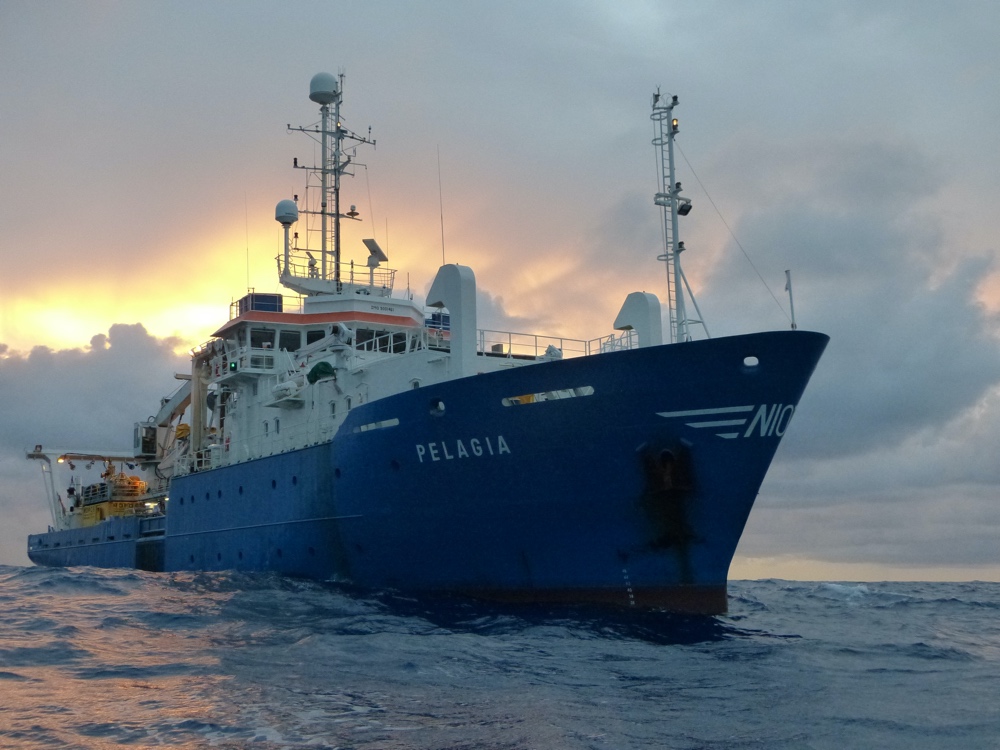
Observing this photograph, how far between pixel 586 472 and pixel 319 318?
46.6ft

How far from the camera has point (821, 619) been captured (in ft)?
69.1

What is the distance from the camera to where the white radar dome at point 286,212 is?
107 ft

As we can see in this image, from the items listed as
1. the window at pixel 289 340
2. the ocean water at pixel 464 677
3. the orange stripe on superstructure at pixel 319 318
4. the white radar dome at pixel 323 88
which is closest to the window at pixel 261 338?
the window at pixel 289 340

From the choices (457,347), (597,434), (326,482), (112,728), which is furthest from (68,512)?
(112,728)

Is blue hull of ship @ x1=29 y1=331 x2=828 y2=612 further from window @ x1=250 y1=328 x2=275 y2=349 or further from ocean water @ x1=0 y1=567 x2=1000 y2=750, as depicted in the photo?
window @ x1=250 y1=328 x2=275 y2=349

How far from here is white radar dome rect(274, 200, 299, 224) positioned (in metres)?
32.6

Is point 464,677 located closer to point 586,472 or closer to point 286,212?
point 586,472

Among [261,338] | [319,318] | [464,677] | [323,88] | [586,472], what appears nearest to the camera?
[464,677]

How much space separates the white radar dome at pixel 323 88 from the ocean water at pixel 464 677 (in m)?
19.4

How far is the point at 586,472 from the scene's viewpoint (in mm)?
17172

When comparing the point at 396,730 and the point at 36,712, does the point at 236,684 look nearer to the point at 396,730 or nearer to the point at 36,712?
the point at 36,712

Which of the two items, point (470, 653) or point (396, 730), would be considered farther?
point (470, 653)

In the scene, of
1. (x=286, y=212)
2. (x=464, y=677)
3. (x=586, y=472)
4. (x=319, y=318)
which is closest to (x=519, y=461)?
(x=586, y=472)

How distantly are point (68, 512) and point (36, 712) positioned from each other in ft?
124
